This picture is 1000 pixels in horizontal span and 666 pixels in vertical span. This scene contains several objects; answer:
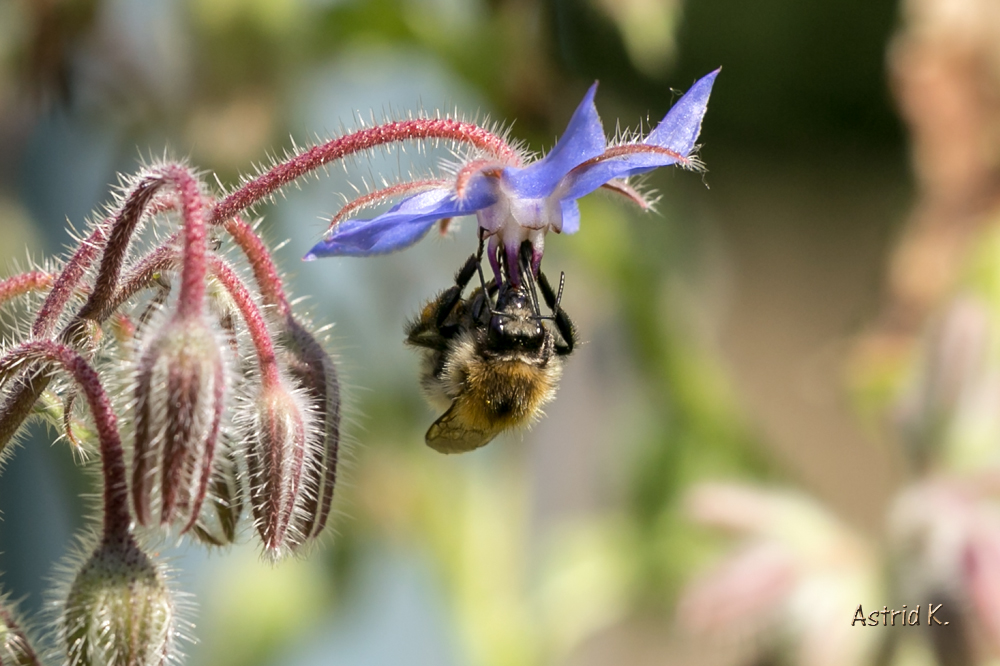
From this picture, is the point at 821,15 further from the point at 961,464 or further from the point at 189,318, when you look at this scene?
the point at 189,318

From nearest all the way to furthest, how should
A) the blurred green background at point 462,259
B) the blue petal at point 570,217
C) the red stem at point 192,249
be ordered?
the red stem at point 192,249
the blue petal at point 570,217
the blurred green background at point 462,259

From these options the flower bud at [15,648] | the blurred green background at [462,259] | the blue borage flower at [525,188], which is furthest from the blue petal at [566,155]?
the blurred green background at [462,259]

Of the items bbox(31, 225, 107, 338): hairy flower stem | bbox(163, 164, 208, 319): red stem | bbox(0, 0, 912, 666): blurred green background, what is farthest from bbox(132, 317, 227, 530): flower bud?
bbox(0, 0, 912, 666): blurred green background

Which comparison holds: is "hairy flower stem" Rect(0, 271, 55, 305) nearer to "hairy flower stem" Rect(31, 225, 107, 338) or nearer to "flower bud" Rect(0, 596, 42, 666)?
"hairy flower stem" Rect(31, 225, 107, 338)

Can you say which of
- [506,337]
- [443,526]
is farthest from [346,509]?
[506,337]

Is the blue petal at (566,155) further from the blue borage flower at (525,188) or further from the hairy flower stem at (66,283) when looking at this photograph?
the hairy flower stem at (66,283)
